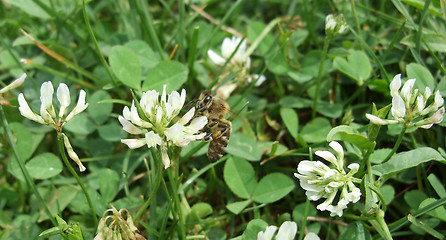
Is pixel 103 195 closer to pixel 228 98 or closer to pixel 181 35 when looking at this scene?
pixel 228 98

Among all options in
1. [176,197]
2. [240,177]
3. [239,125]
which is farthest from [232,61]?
[176,197]

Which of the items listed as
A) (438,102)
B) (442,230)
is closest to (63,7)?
(438,102)

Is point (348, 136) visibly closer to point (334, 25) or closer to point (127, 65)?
point (334, 25)

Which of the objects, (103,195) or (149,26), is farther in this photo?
(149,26)

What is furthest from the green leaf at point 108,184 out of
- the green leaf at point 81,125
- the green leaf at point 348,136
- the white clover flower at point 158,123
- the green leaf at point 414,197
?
the green leaf at point 414,197

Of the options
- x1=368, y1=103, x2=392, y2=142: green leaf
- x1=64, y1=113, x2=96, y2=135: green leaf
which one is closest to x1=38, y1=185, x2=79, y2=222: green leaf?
x1=64, y1=113, x2=96, y2=135: green leaf
